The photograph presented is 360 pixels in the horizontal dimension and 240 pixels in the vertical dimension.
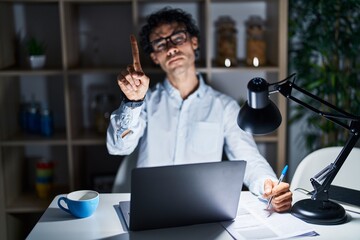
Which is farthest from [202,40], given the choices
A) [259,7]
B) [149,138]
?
[149,138]

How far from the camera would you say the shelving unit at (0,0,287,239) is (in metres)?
2.89

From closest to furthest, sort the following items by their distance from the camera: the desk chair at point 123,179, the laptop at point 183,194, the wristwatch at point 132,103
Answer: the laptop at point 183,194 < the wristwatch at point 132,103 < the desk chair at point 123,179

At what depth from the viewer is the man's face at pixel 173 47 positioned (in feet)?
8.27

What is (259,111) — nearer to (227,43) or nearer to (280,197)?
(280,197)

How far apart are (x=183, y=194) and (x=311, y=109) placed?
0.47m

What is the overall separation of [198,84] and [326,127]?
0.83 metres

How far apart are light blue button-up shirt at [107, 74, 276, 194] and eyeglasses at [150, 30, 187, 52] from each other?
19 centimetres

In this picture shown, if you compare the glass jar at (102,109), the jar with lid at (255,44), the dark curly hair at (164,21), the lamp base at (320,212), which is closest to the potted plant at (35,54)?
the glass jar at (102,109)

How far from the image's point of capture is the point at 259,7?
3088 mm

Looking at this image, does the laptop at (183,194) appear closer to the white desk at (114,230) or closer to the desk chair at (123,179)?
the white desk at (114,230)

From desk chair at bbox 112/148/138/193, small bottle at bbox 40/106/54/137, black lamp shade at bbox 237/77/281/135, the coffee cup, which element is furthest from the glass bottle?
black lamp shade at bbox 237/77/281/135

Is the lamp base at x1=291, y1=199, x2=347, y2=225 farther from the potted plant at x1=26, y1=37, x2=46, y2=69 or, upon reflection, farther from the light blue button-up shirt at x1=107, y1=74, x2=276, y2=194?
the potted plant at x1=26, y1=37, x2=46, y2=69

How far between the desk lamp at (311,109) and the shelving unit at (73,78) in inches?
44.0

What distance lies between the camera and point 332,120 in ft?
5.57
